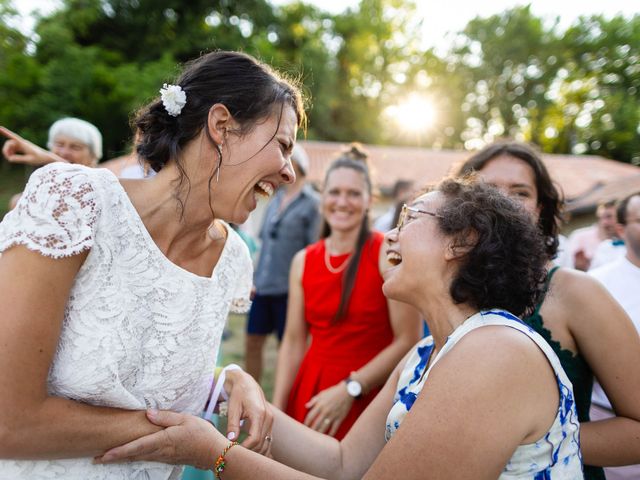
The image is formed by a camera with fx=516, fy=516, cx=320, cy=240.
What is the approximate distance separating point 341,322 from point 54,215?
219 centimetres

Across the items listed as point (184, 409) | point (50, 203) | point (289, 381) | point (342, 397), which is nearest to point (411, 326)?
point (342, 397)

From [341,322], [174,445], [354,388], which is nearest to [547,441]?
[174,445]

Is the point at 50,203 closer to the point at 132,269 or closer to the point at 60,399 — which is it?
the point at 132,269

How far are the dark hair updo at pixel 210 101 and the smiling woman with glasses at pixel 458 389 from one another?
0.69 metres

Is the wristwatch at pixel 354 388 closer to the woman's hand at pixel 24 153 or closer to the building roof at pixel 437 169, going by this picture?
the woman's hand at pixel 24 153

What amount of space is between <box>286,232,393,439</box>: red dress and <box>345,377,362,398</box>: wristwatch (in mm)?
154

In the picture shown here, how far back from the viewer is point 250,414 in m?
1.90

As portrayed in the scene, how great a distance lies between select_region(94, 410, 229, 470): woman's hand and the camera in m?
1.56

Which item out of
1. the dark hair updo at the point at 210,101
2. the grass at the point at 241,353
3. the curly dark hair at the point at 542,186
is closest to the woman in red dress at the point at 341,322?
the curly dark hair at the point at 542,186

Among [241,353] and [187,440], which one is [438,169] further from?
[187,440]

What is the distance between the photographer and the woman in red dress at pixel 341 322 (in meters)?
3.07

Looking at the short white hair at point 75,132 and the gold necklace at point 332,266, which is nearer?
the gold necklace at point 332,266

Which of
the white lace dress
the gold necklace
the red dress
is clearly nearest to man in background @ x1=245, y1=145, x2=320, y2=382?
the gold necklace

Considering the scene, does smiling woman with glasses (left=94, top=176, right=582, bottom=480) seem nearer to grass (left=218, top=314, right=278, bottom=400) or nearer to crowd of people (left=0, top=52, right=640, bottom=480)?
crowd of people (left=0, top=52, right=640, bottom=480)
